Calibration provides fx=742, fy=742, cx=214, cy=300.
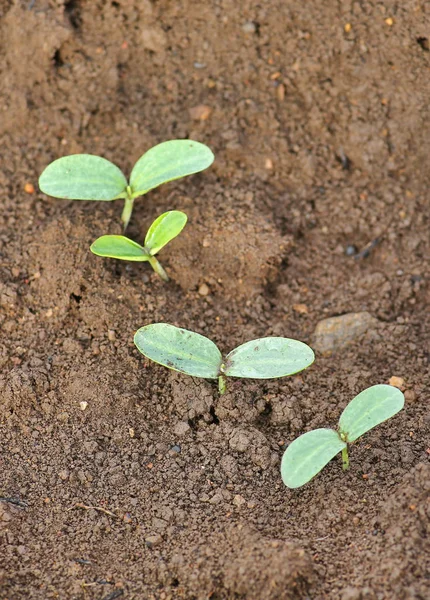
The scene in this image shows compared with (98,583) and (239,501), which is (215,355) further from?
(98,583)

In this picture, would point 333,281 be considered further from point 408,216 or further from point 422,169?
point 422,169

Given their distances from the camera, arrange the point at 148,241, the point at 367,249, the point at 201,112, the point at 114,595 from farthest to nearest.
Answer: the point at 201,112 < the point at 367,249 < the point at 148,241 < the point at 114,595

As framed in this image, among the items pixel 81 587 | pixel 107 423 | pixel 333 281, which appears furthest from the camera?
pixel 333 281

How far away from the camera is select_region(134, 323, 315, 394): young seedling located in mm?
1999

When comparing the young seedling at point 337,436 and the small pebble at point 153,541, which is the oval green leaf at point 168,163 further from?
the small pebble at point 153,541

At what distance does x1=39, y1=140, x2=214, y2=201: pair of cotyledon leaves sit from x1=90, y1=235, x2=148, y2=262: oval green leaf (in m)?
0.17

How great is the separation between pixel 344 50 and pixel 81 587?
6.30 feet

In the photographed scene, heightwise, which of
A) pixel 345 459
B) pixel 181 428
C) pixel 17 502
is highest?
pixel 345 459

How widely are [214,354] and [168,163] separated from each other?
63cm

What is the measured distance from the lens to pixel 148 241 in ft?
7.35

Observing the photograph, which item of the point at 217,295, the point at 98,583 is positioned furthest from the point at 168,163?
the point at 98,583

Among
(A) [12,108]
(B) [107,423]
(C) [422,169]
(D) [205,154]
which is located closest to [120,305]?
(B) [107,423]

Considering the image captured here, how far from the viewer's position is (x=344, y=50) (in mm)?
2592

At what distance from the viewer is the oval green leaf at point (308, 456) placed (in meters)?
1.81
